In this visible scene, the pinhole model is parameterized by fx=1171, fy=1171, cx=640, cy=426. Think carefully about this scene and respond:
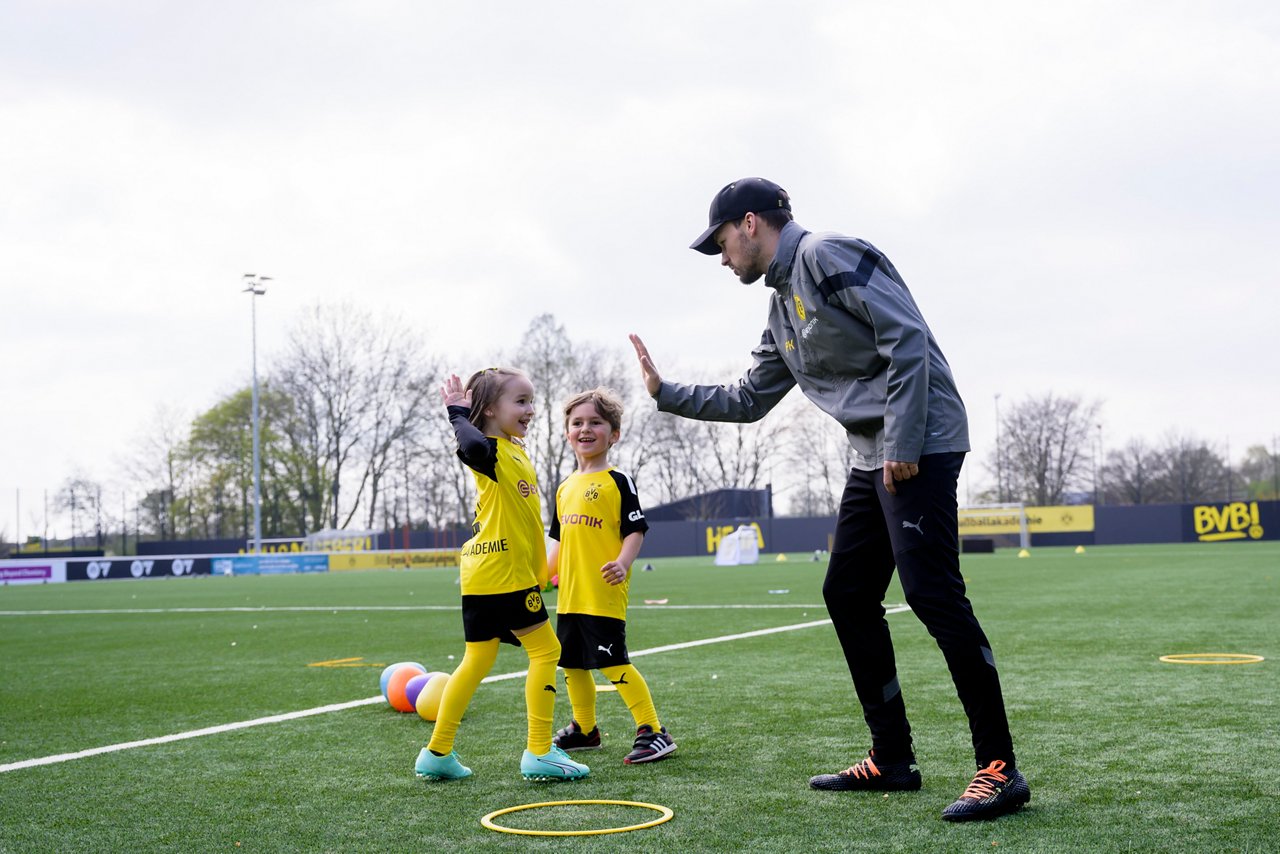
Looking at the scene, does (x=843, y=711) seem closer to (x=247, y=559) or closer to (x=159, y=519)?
(x=247, y=559)

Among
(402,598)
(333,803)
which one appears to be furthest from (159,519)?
(333,803)

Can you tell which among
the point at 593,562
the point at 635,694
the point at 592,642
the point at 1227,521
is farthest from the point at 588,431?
the point at 1227,521

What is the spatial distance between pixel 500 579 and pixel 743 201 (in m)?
1.65

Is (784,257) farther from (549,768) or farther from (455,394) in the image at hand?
(549,768)

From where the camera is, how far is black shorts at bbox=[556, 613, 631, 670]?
4.89m

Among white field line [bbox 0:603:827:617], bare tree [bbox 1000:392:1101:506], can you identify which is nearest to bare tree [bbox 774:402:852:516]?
bare tree [bbox 1000:392:1101:506]

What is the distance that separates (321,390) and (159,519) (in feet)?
69.9

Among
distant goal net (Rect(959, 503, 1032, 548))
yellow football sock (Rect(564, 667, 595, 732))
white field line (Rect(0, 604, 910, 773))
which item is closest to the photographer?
white field line (Rect(0, 604, 910, 773))

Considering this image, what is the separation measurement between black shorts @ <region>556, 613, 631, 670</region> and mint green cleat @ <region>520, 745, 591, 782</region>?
63 cm

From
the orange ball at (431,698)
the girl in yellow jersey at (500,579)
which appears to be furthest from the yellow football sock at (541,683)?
the orange ball at (431,698)

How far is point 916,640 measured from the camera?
9023 mm

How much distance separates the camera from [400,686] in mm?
6059

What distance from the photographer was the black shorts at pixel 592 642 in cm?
489

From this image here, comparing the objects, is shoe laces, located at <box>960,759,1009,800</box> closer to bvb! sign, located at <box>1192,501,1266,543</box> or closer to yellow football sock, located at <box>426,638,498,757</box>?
yellow football sock, located at <box>426,638,498,757</box>
